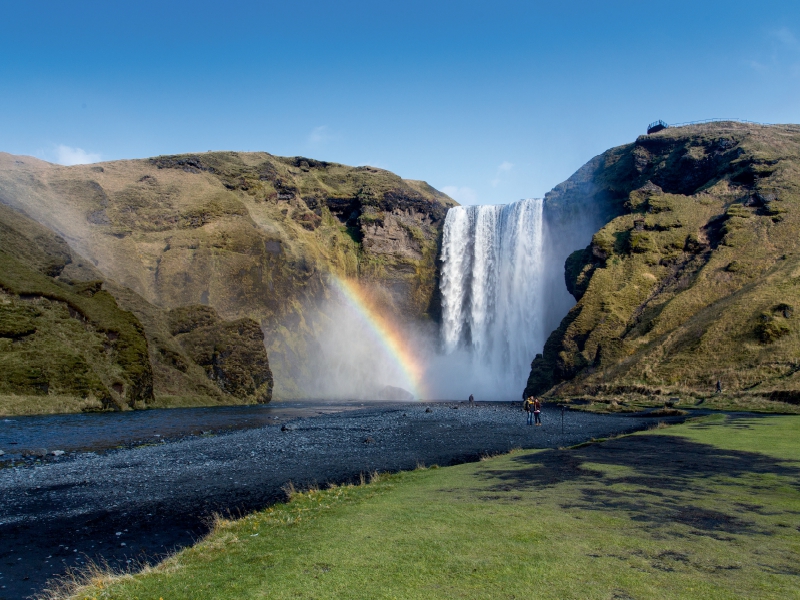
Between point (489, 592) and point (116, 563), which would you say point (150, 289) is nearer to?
point (116, 563)

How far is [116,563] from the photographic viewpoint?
11.0 metres

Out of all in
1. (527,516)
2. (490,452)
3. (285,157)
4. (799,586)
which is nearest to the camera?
(799,586)

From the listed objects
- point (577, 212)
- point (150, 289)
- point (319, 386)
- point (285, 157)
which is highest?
point (285, 157)

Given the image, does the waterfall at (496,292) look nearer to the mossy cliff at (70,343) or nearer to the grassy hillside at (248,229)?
the grassy hillside at (248,229)

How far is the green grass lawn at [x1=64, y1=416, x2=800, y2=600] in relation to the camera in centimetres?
672

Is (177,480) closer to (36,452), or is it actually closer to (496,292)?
(36,452)

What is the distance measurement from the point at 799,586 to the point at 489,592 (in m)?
3.54

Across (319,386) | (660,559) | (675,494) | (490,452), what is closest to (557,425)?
(490,452)

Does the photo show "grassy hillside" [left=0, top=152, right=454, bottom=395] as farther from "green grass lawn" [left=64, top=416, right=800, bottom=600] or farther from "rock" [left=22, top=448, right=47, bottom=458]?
"green grass lawn" [left=64, top=416, right=800, bottom=600]

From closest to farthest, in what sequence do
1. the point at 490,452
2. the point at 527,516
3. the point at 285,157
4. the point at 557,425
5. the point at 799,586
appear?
1. the point at 799,586
2. the point at 527,516
3. the point at 490,452
4. the point at 557,425
5. the point at 285,157

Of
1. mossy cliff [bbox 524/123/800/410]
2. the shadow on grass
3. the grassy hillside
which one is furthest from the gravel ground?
the grassy hillside

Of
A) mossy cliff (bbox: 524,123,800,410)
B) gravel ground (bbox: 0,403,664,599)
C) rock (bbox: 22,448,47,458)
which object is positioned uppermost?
mossy cliff (bbox: 524,123,800,410)

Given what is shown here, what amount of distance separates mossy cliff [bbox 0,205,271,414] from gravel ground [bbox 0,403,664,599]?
22820mm

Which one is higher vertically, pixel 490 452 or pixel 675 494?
pixel 675 494
